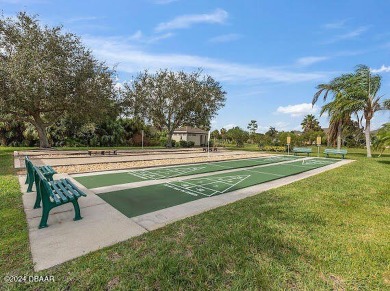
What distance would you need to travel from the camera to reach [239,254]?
9.45ft

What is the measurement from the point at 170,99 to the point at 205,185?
2073cm

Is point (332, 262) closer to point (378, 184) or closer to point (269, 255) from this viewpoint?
point (269, 255)

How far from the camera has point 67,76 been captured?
682 inches

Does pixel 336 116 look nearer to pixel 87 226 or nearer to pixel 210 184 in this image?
pixel 210 184

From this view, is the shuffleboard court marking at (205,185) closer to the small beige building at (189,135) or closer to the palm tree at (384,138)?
the palm tree at (384,138)

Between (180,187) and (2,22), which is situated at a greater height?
(2,22)

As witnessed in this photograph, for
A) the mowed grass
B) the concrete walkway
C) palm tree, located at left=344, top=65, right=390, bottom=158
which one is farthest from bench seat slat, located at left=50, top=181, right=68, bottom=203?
palm tree, located at left=344, top=65, right=390, bottom=158

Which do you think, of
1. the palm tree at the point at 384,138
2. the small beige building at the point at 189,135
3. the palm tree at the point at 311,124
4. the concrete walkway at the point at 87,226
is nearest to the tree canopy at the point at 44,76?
the concrete walkway at the point at 87,226

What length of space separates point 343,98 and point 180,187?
20169mm

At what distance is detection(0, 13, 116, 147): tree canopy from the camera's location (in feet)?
50.4

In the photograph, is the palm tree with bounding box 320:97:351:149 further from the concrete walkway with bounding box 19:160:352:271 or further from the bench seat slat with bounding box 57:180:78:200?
the bench seat slat with bounding box 57:180:78:200

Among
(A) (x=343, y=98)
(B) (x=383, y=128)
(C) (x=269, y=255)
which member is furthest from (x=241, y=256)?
(A) (x=343, y=98)

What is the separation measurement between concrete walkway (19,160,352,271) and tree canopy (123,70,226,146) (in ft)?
72.4

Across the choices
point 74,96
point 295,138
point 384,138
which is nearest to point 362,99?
point 384,138
